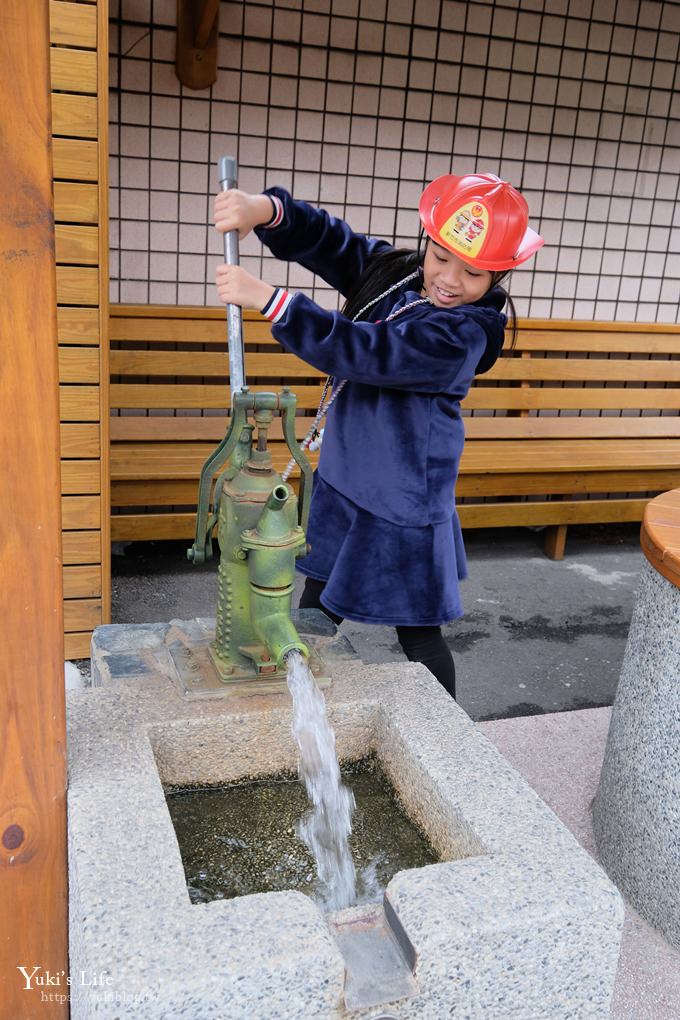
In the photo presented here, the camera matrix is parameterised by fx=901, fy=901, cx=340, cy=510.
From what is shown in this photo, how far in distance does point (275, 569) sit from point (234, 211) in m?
0.87

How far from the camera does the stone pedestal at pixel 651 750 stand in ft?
6.55

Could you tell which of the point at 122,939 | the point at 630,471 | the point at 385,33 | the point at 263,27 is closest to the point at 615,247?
the point at 630,471

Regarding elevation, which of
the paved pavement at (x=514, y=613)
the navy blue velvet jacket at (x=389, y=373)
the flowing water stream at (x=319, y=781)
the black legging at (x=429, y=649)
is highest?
the navy blue velvet jacket at (x=389, y=373)

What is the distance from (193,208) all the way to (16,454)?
3383mm

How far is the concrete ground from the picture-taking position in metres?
2.12

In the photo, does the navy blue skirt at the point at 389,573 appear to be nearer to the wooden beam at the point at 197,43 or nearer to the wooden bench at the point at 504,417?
the wooden bench at the point at 504,417

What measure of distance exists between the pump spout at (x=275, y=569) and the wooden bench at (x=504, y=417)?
253 centimetres

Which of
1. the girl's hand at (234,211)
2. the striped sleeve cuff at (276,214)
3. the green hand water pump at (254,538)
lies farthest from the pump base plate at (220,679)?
the striped sleeve cuff at (276,214)

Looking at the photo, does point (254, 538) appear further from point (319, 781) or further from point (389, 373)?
point (389, 373)

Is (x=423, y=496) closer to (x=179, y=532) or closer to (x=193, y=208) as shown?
(x=179, y=532)

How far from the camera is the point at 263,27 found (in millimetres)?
4195

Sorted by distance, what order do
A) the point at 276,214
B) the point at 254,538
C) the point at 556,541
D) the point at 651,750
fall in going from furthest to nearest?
the point at 556,541 < the point at 276,214 < the point at 651,750 < the point at 254,538

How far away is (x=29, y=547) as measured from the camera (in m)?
1.31

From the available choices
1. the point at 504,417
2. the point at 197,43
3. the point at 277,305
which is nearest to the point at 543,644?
the point at 504,417
